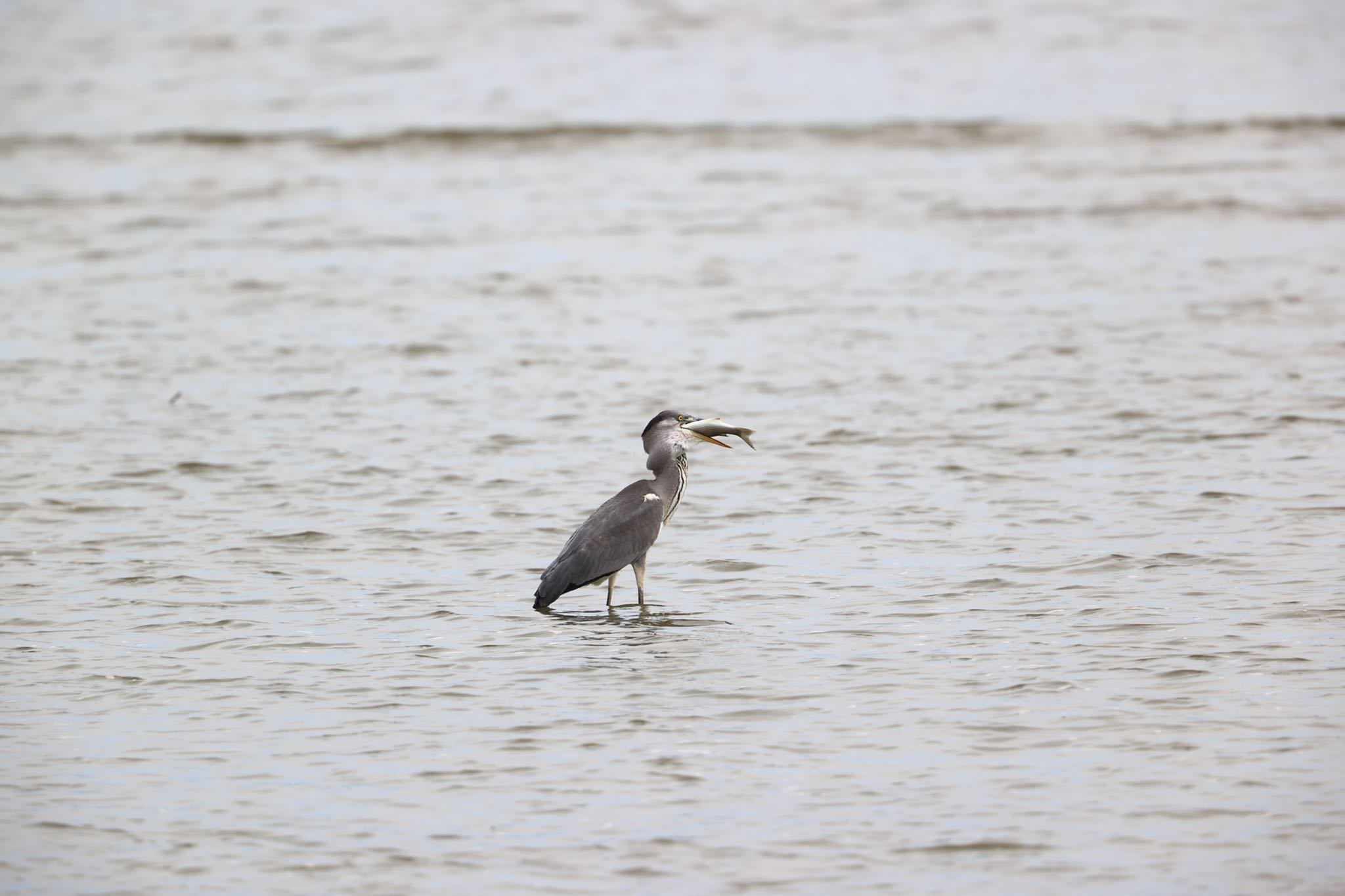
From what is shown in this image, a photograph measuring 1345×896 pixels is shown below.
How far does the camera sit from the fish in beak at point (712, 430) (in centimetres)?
1114

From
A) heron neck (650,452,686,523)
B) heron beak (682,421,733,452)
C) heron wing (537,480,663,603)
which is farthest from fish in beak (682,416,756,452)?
heron wing (537,480,663,603)

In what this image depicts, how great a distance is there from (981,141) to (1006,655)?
19674mm

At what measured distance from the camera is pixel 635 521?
35.7 ft

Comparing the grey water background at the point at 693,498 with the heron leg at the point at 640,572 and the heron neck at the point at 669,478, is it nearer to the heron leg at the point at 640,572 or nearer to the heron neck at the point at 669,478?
the heron leg at the point at 640,572

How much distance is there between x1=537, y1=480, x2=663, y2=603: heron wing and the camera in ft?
34.8

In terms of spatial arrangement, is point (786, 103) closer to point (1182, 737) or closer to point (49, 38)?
point (49, 38)

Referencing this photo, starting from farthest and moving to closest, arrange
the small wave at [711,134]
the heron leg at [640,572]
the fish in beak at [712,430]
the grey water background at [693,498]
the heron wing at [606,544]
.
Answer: the small wave at [711,134] < the fish in beak at [712,430] < the heron leg at [640,572] < the heron wing at [606,544] < the grey water background at [693,498]

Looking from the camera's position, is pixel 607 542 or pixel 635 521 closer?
pixel 607 542

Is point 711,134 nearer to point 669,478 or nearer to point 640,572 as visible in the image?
point 669,478

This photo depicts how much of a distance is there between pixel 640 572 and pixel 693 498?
2.72 m

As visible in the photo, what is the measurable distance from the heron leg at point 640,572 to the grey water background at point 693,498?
0.29 metres

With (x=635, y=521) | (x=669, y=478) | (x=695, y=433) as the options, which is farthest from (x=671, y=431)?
(x=635, y=521)

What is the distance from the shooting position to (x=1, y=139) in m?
31.8

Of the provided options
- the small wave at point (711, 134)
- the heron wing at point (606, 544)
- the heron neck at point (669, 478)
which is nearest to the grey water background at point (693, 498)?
the small wave at point (711, 134)
